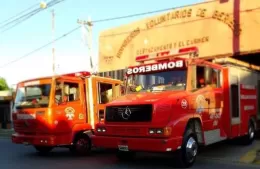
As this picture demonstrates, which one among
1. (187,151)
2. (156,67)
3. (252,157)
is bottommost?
(252,157)

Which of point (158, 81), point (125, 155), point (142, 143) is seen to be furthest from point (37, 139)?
point (158, 81)

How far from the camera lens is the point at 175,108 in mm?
8555

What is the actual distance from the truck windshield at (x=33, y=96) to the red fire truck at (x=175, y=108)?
2.39 meters

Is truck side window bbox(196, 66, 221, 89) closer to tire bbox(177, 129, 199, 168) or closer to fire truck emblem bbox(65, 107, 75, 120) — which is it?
tire bbox(177, 129, 199, 168)

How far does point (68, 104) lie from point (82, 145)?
1373 mm

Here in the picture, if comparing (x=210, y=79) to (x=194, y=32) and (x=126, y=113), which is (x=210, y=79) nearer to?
(x=126, y=113)

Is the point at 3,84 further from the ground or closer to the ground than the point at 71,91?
further from the ground

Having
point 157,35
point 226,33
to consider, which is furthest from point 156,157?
point 157,35

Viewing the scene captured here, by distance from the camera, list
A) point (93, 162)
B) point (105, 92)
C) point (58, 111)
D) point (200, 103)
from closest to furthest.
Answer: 1. point (200, 103)
2. point (93, 162)
3. point (58, 111)
4. point (105, 92)

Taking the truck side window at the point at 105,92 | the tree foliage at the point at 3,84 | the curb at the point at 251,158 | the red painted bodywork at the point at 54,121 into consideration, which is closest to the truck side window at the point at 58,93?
the red painted bodywork at the point at 54,121

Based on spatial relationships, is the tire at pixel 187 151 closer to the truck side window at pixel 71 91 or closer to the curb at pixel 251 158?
the curb at pixel 251 158

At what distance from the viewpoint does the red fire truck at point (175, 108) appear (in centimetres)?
845

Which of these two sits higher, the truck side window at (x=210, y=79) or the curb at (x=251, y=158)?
the truck side window at (x=210, y=79)

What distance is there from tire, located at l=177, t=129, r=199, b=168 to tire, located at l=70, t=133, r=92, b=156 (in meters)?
3.71
